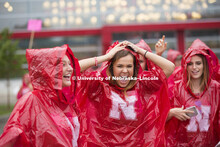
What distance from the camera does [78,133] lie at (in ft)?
8.80

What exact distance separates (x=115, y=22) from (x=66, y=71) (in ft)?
52.6

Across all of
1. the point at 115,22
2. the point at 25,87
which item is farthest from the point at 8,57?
the point at 115,22

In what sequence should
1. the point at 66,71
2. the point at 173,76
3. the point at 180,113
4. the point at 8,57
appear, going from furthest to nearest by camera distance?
the point at 8,57, the point at 173,76, the point at 180,113, the point at 66,71

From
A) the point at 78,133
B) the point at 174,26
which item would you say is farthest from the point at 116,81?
the point at 174,26

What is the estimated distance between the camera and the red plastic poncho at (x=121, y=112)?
2877 millimetres

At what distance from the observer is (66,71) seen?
8.59ft

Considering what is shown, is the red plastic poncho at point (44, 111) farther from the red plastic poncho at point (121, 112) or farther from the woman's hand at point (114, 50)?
the woman's hand at point (114, 50)

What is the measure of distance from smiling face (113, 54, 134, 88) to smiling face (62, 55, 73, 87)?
1.79 ft

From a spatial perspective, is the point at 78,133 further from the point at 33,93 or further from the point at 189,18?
the point at 189,18

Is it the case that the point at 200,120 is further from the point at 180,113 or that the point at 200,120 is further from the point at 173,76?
the point at 173,76

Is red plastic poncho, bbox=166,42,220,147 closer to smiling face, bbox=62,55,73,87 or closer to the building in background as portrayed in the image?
smiling face, bbox=62,55,73,87

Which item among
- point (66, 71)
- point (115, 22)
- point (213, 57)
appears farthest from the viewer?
point (115, 22)

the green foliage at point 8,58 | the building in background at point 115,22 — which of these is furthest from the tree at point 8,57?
the building in background at point 115,22

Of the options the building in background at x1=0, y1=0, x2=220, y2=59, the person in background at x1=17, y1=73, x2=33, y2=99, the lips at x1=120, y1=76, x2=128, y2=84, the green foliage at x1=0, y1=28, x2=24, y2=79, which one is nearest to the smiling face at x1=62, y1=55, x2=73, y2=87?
the lips at x1=120, y1=76, x2=128, y2=84
